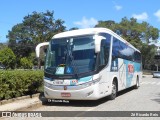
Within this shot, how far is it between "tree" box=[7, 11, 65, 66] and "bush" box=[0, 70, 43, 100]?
59.8 m

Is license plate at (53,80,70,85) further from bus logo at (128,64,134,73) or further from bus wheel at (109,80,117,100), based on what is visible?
bus logo at (128,64,134,73)

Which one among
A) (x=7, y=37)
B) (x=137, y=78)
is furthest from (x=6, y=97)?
(x=7, y=37)

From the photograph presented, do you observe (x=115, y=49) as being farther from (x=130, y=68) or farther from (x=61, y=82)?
(x=130, y=68)

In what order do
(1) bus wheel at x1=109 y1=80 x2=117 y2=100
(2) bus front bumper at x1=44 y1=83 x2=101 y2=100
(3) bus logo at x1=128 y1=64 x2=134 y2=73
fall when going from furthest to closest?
1. (3) bus logo at x1=128 y1=64 x2=134 y2=73
2. (1) bus wheel at x1=109 y1=80 x2=117 y2=100
3. (2) bus front bumper at x1=44 y1=83 x2=101 y2=100

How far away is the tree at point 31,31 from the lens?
82125 millimetres

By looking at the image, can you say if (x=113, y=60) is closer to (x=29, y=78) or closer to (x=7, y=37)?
(x=29, y=78)

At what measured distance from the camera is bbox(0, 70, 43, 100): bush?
13.0 meters

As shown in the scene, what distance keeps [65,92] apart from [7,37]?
85.8 metres

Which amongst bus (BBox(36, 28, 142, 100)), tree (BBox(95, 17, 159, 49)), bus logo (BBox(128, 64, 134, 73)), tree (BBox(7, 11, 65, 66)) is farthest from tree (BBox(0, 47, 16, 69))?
bus (BBox(36, 28, 142, 100))

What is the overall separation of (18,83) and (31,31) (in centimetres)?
7483

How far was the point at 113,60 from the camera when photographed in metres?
15.4

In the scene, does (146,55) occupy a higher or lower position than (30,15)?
lower

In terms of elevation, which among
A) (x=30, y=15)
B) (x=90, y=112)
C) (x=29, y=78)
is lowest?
(x=90, y=112)

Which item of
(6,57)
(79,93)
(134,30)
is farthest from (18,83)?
(134,30)
